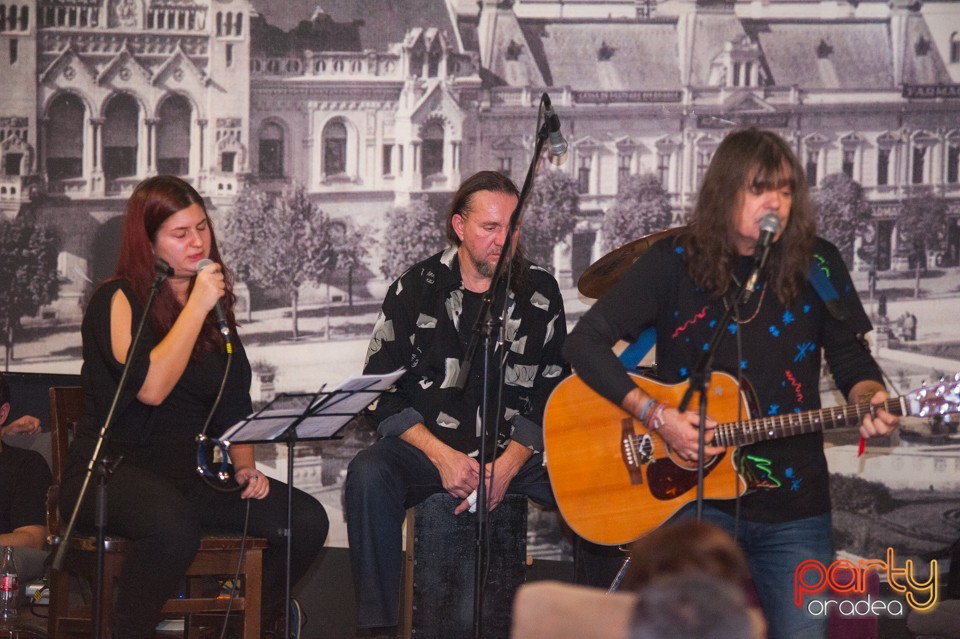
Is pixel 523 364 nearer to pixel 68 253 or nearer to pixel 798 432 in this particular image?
pixel 798 432

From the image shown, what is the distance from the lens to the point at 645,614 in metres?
1.40

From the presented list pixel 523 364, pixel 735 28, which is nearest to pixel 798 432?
pixel 523 364

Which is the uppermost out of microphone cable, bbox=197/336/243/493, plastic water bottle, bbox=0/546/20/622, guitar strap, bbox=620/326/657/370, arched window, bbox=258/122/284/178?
arched window, bbox=258/122/284/178

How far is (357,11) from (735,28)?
Answer: 1930mm

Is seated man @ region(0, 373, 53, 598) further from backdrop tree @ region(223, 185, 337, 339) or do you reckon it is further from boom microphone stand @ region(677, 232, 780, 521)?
boom microphone stand @ region(677, 232, 780, 521)

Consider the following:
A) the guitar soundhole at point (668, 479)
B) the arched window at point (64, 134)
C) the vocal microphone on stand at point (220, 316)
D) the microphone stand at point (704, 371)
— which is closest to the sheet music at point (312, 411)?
the vocal microphone on stand at point (220, 316)

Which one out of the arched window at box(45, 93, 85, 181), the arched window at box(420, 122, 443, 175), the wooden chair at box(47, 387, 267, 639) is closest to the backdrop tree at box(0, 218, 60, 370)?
the arched window at box(45, 93, 85, 181)

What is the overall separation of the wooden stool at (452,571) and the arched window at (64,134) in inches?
114

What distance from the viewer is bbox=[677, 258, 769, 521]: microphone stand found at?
2.84m

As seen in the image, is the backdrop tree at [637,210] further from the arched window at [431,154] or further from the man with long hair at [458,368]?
the man with long hair at [458,368]

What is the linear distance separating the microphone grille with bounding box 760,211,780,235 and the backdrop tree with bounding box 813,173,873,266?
2.85 meters

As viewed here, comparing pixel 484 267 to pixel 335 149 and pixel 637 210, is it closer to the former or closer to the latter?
pixel 637 210

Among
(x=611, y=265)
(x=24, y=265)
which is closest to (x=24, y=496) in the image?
(x=24, y=265)

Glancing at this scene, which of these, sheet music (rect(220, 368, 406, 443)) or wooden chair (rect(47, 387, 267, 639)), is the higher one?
sheet music (rect(220, 368, 406, 443))
